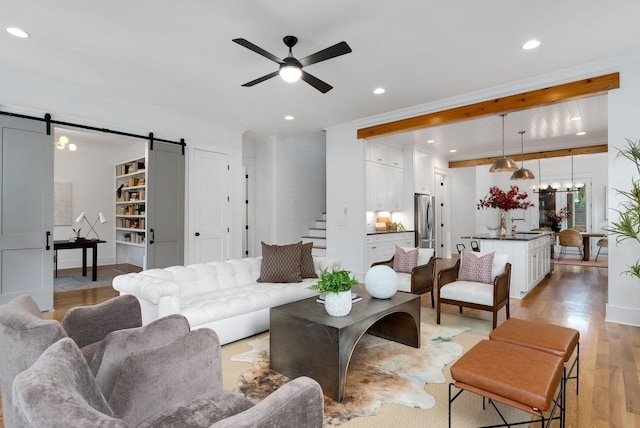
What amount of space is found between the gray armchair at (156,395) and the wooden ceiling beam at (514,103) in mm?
4597

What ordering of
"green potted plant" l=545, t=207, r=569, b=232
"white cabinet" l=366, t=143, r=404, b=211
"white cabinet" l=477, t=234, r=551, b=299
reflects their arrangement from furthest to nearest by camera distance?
1. "green potted plant" l=545, t=207, r=569, b=232
2. "white cabinet" l=366, t=143, r=404, b=211
3. "white cabinet" l=477, t=234, r=551, b=299

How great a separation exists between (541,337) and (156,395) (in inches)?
86.5

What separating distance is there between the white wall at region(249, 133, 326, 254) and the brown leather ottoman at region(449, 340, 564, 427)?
18.7 feet

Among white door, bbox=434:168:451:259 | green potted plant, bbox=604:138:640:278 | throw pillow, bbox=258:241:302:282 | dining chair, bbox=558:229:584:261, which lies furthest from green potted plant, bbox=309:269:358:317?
dining chair, bbox=558:229:584:261

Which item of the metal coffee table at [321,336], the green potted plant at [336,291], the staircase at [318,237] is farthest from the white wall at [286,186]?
the green potted plant at [336,291]

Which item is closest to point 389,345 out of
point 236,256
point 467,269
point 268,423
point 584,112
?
point 467,269

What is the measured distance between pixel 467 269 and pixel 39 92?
568 cm

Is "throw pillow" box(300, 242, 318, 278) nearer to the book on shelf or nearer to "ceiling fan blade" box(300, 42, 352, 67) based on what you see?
the book on shelf

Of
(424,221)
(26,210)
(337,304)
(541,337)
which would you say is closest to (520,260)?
(424,221)

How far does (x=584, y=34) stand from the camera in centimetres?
323

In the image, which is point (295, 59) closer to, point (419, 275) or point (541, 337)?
point (419, 275)

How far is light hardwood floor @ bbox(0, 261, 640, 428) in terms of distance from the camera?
2.13 metres

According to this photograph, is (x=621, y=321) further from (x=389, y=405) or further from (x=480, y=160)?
(x=480, y=160)

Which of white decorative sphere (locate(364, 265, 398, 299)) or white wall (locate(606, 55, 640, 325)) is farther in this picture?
white wall (locate(606, 55, 640, 325))
